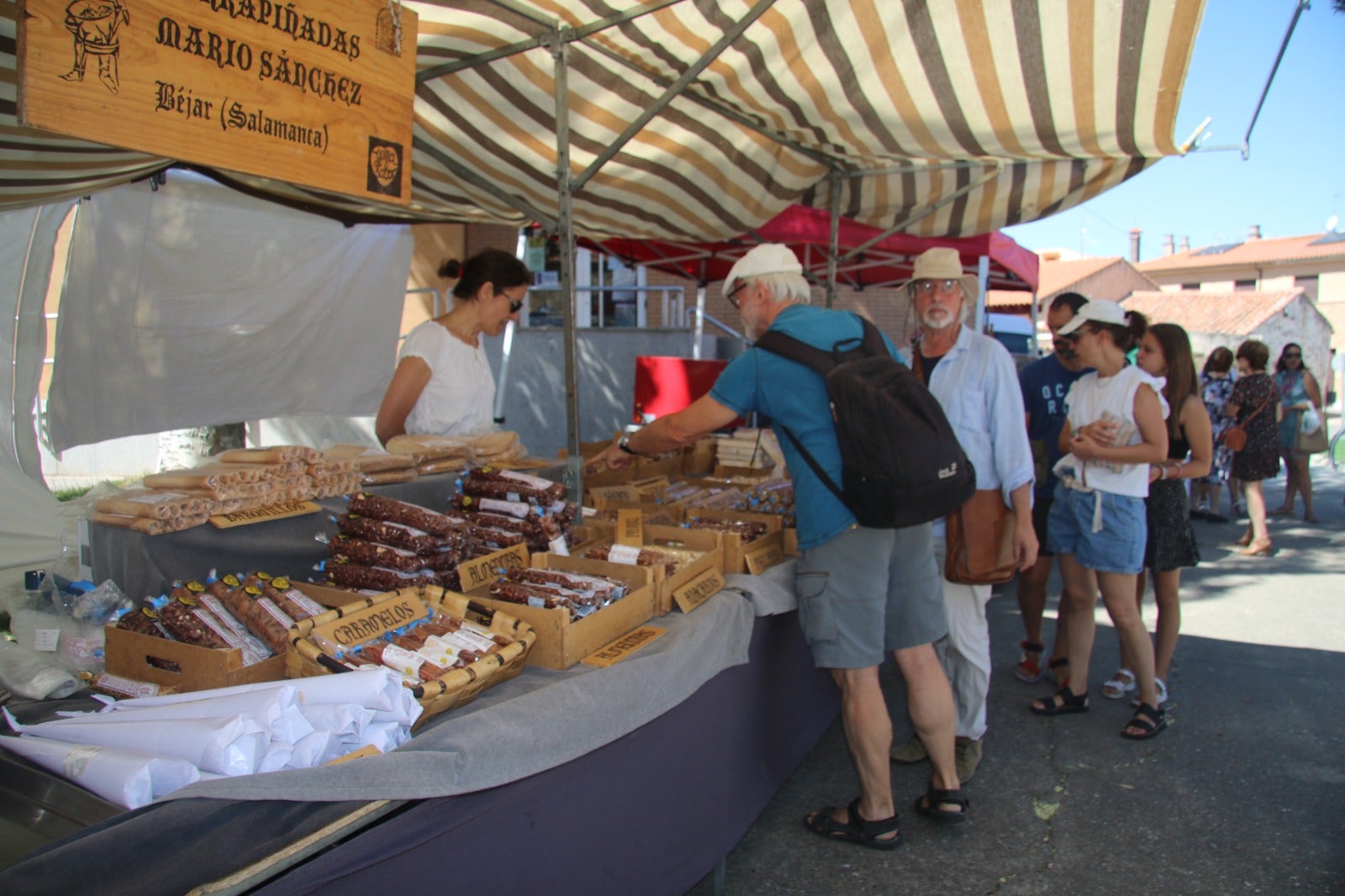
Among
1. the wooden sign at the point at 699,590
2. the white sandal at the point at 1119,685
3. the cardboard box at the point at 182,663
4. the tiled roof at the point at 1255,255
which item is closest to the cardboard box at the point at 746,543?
the wooden sign at the point at 699,590

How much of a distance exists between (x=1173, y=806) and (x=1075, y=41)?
3020 mm

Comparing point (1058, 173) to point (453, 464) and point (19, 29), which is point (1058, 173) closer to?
point (453, 464)

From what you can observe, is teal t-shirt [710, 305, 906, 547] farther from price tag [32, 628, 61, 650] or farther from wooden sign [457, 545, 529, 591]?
price tag [32, 628, 61, 650]

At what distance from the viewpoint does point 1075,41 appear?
132 inches

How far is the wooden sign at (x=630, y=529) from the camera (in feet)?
10.0

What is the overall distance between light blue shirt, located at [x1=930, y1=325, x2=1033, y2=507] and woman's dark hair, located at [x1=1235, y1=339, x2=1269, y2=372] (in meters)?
6.59

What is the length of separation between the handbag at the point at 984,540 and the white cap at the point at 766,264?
1183mm

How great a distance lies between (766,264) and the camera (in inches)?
114

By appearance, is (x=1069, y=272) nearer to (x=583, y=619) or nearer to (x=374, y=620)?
(x=583, y=619)

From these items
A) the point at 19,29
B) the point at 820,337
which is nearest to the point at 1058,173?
the point at 820,337

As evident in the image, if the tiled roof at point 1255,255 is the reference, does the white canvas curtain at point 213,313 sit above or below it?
below

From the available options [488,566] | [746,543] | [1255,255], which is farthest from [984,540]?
[1255,255]

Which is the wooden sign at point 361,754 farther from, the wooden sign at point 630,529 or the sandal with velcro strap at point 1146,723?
the sandal with velcro strap at point 1146,723

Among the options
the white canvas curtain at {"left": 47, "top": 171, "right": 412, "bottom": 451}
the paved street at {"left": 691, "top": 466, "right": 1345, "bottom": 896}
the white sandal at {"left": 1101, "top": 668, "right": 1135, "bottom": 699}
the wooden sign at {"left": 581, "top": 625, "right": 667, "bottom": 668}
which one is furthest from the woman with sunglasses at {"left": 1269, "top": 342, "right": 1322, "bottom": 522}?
the wooden sign at {"left": 581, "top": 625, "right": 667, "bottom": 668}
